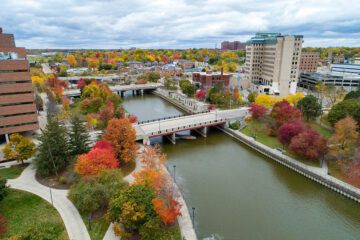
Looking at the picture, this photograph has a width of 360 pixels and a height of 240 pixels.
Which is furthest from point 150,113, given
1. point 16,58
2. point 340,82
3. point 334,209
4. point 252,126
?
point 340,82

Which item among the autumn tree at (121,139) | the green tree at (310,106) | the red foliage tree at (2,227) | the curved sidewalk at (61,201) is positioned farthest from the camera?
the green tree at (310,106)

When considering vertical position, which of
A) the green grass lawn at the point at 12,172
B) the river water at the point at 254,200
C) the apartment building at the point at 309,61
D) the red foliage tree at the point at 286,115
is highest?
the apartment building at the point at 309,61

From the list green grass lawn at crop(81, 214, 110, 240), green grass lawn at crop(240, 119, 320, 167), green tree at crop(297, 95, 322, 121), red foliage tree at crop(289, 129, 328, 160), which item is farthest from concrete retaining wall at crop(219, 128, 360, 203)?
green grass lawn at crop(81, 214, 110, 240)

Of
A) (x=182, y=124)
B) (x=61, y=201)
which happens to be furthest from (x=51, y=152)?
(x=182, y=124)

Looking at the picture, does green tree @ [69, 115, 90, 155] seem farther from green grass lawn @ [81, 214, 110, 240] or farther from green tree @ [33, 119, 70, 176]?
green grass lawn @ [81, 214, 110, 240]

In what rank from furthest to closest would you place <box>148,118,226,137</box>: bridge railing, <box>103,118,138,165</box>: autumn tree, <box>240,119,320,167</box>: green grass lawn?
<box>148,118,226,137</box>: bridge railing → <box>240,119,320,167</box>: green grass lawn → <box>103,118,138,165</box>: autumn tree

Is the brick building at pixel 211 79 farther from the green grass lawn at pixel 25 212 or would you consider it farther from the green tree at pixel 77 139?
the green grass lawn at pixel 25 212

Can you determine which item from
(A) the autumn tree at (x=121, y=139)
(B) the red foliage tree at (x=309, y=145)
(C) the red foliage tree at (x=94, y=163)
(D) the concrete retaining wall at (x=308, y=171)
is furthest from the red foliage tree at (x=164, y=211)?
(B) the red foliage tree at (x=309, y=145)
